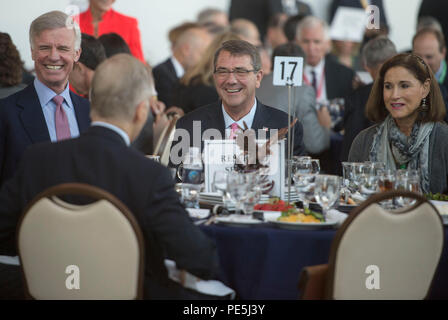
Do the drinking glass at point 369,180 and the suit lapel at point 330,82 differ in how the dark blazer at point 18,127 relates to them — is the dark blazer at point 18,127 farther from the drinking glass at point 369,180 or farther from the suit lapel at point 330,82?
the suit lapel at point 330,82

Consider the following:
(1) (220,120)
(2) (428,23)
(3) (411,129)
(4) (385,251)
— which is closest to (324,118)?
(3) (411,129)

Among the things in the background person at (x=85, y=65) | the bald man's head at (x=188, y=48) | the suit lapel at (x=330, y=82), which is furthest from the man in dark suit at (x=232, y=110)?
the bald man's head at (x=188, y=48)

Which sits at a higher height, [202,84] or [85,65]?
[85,65]

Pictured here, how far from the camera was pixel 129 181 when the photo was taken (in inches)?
79.0

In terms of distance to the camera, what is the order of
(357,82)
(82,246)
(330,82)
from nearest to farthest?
(82,246) < (357,82) < (330,82)

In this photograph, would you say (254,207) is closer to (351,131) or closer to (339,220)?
(339,220)

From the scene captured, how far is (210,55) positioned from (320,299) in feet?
11.7

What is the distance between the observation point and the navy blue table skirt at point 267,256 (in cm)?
221

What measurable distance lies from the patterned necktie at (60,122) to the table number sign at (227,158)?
0.94 meters

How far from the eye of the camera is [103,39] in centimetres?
485

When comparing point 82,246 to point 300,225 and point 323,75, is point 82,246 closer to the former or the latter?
point 300,225

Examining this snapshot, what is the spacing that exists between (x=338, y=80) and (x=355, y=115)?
128 cm

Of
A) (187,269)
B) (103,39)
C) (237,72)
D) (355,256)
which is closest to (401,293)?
(355,256)

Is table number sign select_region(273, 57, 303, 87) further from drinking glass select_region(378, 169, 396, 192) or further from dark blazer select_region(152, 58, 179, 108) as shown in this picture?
dark blazer select_region(152, 58, 179, 108)
